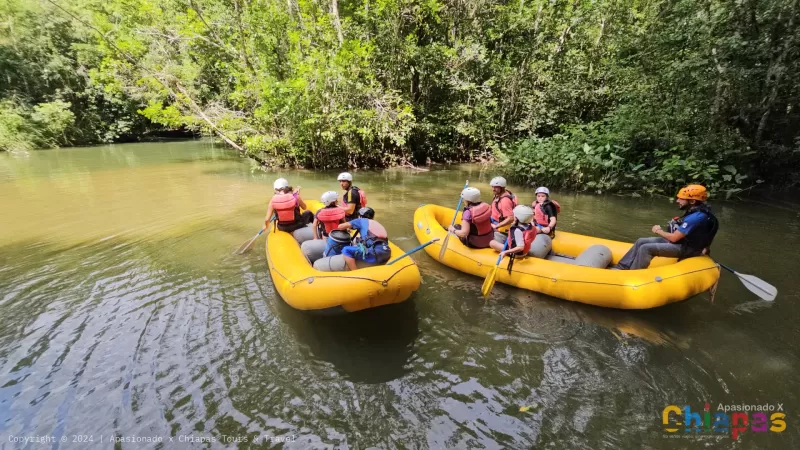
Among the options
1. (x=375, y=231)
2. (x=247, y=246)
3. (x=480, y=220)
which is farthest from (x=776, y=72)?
(x=247, y=246)

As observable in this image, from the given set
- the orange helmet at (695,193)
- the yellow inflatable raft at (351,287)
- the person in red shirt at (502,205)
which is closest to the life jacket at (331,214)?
the yellow inflatable raft at (351,287)

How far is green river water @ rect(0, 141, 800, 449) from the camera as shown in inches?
105

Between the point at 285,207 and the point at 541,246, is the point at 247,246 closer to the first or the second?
the point at 285,207

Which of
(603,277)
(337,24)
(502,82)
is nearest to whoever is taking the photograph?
(603,277)

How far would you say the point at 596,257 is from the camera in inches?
181

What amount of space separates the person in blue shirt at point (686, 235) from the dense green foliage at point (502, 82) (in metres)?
4.98

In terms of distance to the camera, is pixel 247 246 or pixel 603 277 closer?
pixel 603 277

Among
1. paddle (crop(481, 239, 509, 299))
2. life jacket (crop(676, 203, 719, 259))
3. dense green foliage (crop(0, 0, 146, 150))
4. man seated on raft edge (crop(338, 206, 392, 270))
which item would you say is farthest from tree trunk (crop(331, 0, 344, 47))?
dense green foliage (crop(0, 0, 146, 150))

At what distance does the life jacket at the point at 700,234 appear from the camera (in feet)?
13.6

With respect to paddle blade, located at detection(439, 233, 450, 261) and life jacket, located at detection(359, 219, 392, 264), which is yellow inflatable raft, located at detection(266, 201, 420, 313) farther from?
paddle blade, located at detection(439, 233, 450, 261)

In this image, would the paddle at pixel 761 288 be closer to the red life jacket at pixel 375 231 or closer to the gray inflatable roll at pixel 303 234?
the red life jacket at pixel 375 231

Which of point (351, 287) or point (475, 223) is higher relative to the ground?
point (475, 223)

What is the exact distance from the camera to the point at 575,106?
44.1 ft

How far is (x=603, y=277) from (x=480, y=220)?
1479 millimetres
